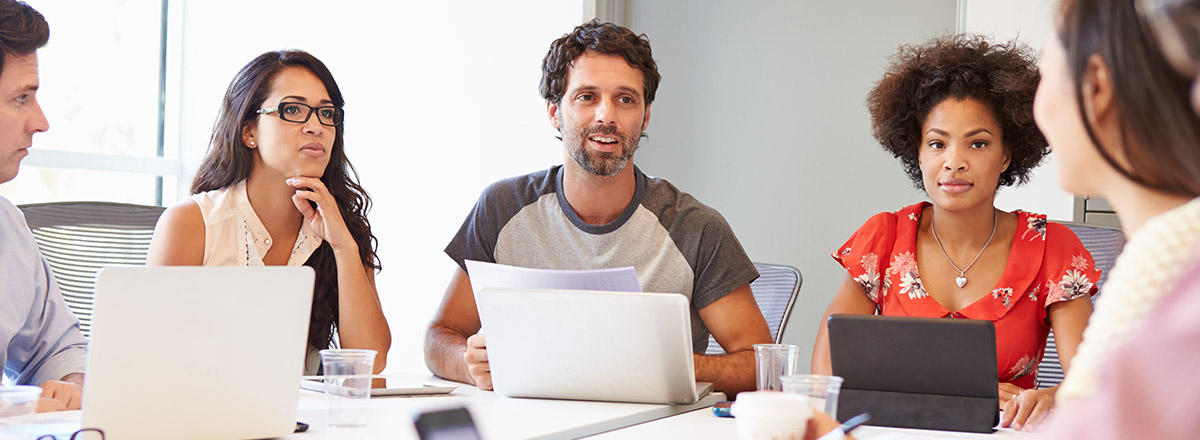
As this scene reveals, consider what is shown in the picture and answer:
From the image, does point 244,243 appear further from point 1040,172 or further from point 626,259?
point 1040,172

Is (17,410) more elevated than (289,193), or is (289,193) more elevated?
(289,193)

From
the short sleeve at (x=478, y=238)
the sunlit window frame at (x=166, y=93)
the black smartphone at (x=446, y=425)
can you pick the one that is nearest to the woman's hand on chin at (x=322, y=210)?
the short sleeve at (x=478, y=238)

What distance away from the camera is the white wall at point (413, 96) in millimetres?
3725

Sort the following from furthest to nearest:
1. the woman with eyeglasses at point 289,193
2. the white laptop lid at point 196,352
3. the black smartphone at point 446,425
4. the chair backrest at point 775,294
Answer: the chair backrest at point 775,294, the woman with eyeglasses at point 289,193, the white laptop lid at point 196,352, the black smartphone at point 446,425

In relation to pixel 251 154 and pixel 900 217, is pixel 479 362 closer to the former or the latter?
pixel 251 154

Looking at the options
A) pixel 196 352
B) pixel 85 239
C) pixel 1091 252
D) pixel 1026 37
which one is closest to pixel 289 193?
pixel 85 239

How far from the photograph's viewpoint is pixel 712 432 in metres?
1.41

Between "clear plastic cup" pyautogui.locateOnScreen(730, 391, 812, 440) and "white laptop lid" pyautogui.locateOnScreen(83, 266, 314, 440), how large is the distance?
0.59 metres

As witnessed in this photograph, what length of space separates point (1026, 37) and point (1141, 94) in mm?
2399

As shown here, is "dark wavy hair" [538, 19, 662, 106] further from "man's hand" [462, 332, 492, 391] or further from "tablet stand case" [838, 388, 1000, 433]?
"tablet stand case" [838, 388, 1000, 433]

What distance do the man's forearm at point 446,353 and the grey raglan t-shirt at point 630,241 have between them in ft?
0.63

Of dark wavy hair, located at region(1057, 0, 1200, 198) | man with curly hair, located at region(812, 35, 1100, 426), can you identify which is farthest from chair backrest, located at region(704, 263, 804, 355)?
dark wavy hair, located at region(1057, 0, 1200, 198)

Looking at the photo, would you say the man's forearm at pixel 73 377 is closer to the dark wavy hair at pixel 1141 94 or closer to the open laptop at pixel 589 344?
the open laptop at pixel 589 344

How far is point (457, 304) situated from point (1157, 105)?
1744 millimetres
